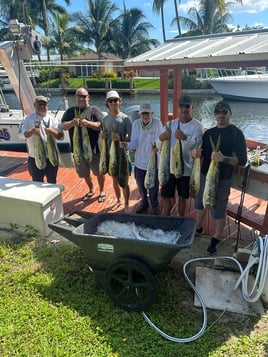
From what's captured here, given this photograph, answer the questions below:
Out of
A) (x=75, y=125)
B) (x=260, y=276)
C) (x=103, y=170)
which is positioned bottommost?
(x=260, y=276)

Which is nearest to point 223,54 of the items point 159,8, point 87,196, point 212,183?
point 212,183

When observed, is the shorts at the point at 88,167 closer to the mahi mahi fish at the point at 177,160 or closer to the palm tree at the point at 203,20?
the mahi mahi fish at the point at 177,160

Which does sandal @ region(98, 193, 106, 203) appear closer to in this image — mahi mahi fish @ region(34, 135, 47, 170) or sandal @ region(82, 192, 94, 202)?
sandal @ region(82, 192, 94, 202)

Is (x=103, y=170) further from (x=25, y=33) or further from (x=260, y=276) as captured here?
(x=25, y=33)

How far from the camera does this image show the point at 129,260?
2715 mm

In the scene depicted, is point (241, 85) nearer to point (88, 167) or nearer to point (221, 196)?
point (88, 167)

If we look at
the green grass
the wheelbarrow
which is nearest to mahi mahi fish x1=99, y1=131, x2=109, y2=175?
the wheelbarrow

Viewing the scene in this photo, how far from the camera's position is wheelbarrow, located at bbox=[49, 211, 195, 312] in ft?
8.74

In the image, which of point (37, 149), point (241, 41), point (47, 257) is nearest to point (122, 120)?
point (37, 149)

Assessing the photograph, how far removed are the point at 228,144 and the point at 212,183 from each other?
46cm

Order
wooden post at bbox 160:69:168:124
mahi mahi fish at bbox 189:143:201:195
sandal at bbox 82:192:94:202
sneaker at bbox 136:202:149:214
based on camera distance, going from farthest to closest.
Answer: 1. sandal at bbox 82:192:94:202
2. wooden post at bbox 160:69:168:124
3. sneaker at bbox 136:202:149:214
4. mahi mahi fish at bbox 189:143:201:195

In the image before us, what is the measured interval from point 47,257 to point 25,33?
448 cm

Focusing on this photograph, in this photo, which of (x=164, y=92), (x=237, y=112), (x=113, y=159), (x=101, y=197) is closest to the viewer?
(x=113, y=159)

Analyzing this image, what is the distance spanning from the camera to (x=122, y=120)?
413 cm
